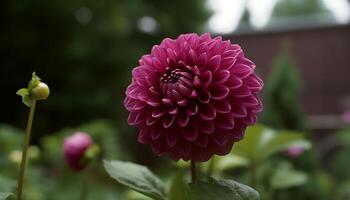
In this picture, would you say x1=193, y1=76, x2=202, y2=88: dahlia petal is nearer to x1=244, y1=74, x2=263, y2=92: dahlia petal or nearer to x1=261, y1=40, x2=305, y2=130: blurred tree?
x1=244, y1=74, x2=263, y2=92: dahlia petal

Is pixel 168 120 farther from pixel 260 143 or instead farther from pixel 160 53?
pixel 260 143

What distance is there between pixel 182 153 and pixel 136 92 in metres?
0.07

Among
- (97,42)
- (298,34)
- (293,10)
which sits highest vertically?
(293,10)

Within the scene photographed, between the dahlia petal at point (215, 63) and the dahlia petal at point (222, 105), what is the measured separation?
0.03 m

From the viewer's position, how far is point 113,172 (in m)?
0.49

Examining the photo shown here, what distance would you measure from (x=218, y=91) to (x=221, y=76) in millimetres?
14

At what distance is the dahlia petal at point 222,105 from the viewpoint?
15.4 inches

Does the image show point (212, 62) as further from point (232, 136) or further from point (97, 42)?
point (97, 42)

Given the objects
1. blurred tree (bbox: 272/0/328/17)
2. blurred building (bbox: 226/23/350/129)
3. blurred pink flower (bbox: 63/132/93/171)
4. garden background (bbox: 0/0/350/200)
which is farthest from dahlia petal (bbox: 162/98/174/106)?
blurred tree (bbox: 272/0/328/17)

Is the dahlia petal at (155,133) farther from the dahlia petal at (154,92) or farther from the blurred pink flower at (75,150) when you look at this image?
the blurred pink flower at (75,150)

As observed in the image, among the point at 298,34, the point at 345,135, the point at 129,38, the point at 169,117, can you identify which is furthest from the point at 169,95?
the point at 298,34

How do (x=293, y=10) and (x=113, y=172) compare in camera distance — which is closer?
(x=113, y=172)

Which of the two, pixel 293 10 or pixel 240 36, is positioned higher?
pixel 293 10

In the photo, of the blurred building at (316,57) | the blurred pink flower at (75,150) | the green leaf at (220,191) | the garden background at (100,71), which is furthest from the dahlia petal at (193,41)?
the blurred building at (316,57)
